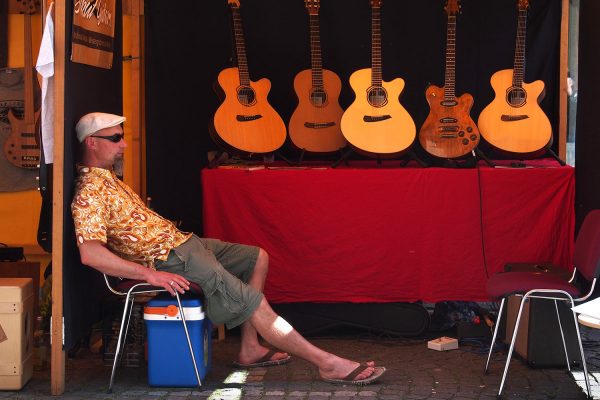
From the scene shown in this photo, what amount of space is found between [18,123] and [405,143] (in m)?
2.44

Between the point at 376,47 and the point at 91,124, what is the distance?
201cm

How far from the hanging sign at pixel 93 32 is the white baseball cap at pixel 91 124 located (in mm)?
281

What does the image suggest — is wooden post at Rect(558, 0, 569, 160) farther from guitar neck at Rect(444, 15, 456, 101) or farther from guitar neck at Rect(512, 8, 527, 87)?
guitar neck at Rect(444, 15, 456, 101)

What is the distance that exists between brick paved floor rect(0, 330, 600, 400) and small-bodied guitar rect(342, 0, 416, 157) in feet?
3.93

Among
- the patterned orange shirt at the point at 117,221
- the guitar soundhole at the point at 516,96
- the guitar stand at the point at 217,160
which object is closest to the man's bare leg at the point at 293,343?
the patterned orange shirt at the point at 117,221

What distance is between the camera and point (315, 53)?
5.80 metres

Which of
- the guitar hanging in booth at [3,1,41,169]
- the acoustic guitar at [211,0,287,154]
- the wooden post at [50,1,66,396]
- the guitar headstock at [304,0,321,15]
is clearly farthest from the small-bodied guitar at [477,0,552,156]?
the guitar hanging in booth at [3,1,41,169]

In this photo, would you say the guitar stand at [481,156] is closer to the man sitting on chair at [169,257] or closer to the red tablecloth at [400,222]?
the red tablecloth at [400,222]

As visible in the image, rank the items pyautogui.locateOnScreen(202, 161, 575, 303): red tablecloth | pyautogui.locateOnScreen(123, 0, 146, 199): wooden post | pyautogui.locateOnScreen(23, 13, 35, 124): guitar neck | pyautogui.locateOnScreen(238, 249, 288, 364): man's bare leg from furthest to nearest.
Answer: pyautogui.locateOnScreen(123, 0, 146, 199): wooden post < pyautogui.locateOnScreen(23, 13, 35, 124): guitar neck < pyautogui.locateOnScreen(202, 161, 575, 303): red tablecloth < pyautogui.locateOnScreen(238, 249, 288, 364): man's bare leg

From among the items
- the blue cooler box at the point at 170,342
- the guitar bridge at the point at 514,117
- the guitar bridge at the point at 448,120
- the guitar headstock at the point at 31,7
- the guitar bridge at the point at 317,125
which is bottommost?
the blue cooler box at the point at 170,342

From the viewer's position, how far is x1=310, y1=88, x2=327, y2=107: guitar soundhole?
586cm

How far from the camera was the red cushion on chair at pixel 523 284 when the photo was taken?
4.34 metres

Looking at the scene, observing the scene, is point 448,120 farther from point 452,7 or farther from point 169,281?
point 169,281

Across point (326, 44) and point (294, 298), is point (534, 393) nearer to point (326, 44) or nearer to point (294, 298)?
point (294, 298)
